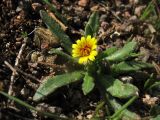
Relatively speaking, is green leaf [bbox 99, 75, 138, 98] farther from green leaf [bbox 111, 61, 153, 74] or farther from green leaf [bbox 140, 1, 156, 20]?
green leaf [bbox 140, 1, 156, 20]

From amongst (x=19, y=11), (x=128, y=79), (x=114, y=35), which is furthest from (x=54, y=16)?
(x=128, y=79)

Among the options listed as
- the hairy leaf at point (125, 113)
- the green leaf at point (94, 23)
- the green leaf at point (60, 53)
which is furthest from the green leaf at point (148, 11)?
the hairy leaf at point (125, 113)

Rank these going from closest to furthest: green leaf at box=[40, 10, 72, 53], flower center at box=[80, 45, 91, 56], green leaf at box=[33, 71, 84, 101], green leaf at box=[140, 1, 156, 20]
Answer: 1. green leaf at box=[33, 71, 84, 101]
2. flower center at box=[80, 45, 91, 56]
3. green leaf at box=[40, 10, 72, 53]
4. green leaf at box=[140, 1, 156, 20]

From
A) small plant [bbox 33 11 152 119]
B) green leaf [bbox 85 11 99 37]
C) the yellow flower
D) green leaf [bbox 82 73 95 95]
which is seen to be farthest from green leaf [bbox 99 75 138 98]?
green leaf [bbox 85 11 99 37]

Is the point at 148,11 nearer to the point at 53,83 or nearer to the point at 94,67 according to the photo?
the point at 94,67

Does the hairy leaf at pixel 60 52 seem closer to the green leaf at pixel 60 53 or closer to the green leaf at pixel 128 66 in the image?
the green leaf at pixel 60 53

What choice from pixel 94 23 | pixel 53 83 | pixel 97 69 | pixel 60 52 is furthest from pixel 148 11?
pixel 53 83

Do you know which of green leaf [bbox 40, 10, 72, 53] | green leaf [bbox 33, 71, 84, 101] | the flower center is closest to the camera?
green leaf [bbox 33, 71, 84, 101]

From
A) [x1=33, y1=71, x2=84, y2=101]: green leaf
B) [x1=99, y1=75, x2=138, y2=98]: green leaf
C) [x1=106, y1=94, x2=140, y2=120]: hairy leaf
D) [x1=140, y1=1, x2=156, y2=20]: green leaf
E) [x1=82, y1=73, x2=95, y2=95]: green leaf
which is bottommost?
[x1=106, y1=94, x2=140, y2=120]: hairy leaf
